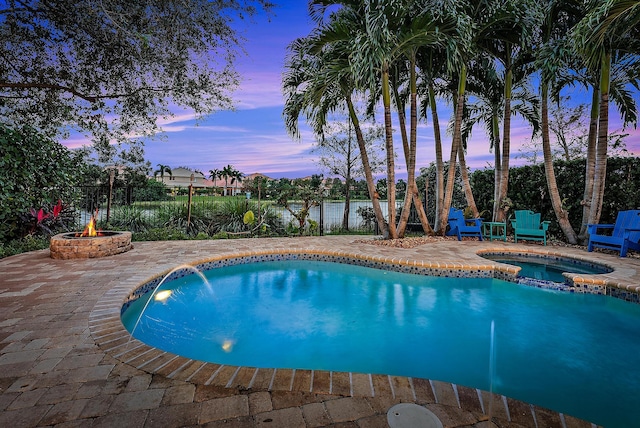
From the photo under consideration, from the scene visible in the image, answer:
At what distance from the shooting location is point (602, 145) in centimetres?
659

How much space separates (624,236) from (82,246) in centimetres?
1001

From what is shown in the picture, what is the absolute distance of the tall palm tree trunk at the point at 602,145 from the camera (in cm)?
648

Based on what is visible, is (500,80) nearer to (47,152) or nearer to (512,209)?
(512,209)

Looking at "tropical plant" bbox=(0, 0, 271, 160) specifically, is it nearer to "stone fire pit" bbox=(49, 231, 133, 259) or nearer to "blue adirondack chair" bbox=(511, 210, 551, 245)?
"stone fire pit" bbox=(49, 231, 133, 259)

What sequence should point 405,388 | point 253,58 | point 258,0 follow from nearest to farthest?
point 405,388 < point 258,0 < point 253,58

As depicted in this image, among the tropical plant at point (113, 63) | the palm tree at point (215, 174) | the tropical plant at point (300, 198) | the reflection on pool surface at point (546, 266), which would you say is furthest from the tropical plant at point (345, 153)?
the palm tree at point (215, 174)

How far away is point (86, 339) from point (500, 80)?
1073 centimetres

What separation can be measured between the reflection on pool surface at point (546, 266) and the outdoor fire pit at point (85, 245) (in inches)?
292

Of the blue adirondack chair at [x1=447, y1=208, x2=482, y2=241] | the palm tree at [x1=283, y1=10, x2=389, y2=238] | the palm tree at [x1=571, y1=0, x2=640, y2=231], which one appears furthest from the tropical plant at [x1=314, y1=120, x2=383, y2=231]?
the palm tree at [x1=571, y1=0, x2=640, y2=231]

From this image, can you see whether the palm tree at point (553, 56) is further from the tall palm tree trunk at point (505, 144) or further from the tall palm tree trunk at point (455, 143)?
the tall palm tree trunk at point (455, 143)

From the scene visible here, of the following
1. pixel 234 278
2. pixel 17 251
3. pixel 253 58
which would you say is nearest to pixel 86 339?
pixel 234 278

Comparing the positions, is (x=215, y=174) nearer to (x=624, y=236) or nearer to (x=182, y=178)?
(x=182, y=178)

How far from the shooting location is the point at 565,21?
7.46 m

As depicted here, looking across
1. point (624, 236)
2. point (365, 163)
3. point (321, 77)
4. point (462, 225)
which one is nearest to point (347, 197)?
point (365, 163)
